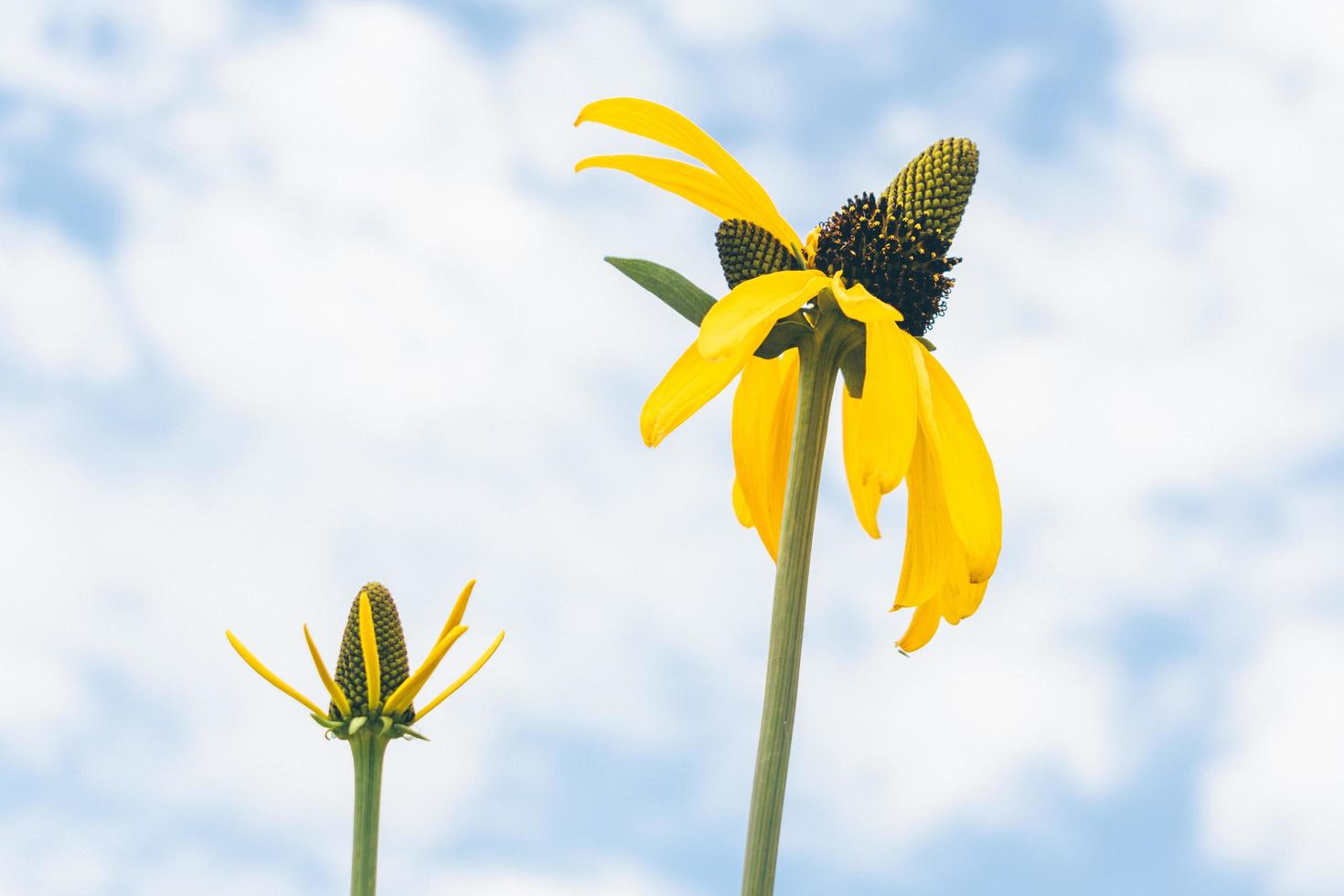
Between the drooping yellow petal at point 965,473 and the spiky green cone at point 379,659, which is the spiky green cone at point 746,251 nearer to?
the drooping yellow petal at point 965,473

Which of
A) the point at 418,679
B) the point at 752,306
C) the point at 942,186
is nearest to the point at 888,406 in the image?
the point at 752,306

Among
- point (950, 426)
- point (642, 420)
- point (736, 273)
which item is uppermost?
point (736, 273)

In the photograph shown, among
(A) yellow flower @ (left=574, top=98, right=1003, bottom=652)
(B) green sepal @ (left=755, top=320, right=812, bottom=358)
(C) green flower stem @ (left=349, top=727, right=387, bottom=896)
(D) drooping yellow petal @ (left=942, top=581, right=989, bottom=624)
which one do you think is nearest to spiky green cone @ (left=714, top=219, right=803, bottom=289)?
(A) yellow flower @ (left=574, top=98, right=1003, bottom=652)

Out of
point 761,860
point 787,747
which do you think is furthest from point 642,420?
point 761,860

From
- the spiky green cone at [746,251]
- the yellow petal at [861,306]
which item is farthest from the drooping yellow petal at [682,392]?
A: the spiky green cone at [746,251]

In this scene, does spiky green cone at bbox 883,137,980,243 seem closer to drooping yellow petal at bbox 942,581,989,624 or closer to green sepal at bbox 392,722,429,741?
drooping yellow petal at bbox 942,581,989,624

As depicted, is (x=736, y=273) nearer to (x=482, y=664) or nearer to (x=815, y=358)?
(x=815, y=358)
